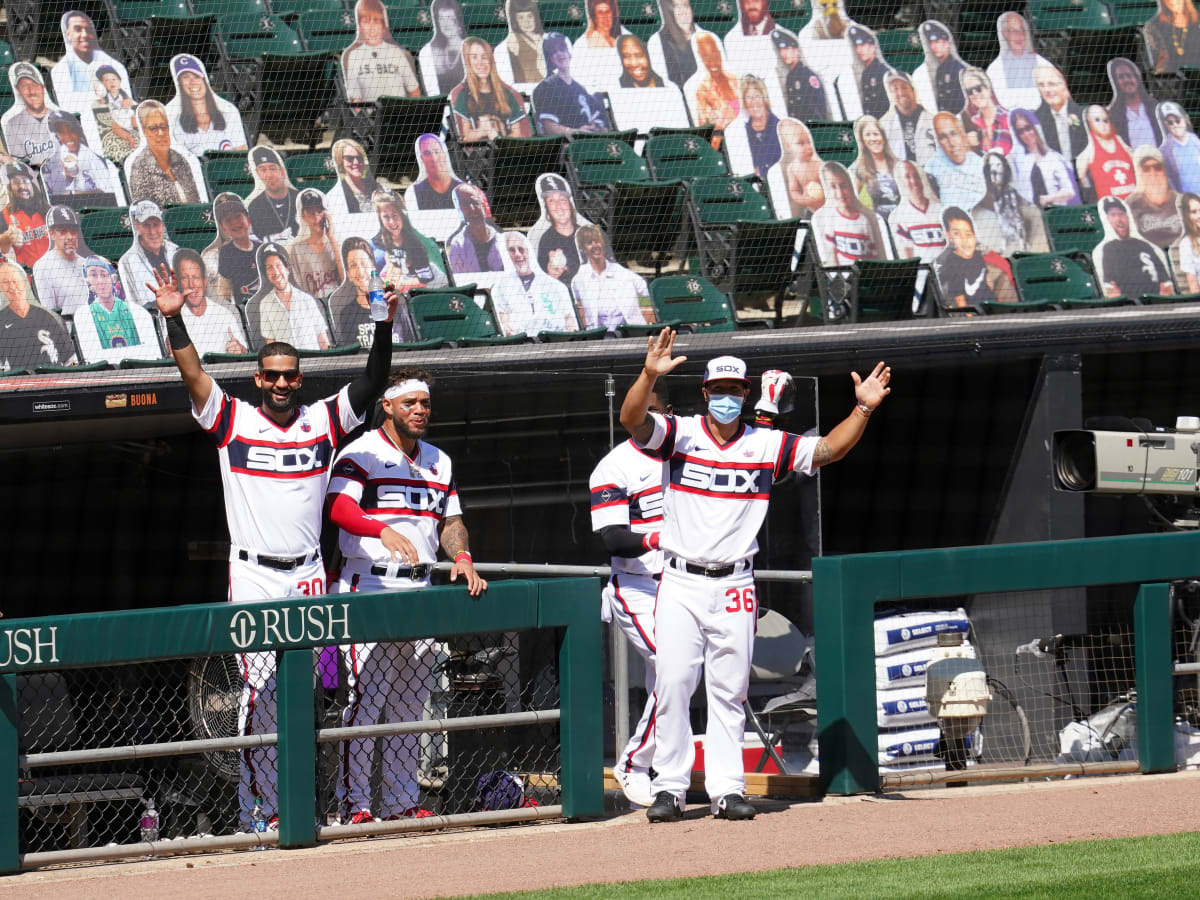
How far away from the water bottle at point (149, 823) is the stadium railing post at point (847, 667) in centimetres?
213

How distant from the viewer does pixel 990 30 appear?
11945 millimetres

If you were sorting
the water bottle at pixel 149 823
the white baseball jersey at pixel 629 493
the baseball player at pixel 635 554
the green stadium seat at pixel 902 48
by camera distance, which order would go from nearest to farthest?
the water bottle at pixel 149 823 → the baseball player at pixel 635 554 → the white baseball jersey at pixel 629 493 → the green stadium seat at pixel 902 48

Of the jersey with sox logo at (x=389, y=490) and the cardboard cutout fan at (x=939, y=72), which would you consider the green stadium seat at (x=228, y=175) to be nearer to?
the jersey with sox logo at (x=389, y=490)

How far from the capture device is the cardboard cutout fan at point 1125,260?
10094mm

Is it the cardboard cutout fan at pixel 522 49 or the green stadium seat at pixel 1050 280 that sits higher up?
the cardboard cutout fan at pixel 522 49

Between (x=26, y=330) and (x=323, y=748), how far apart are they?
3.73 meters

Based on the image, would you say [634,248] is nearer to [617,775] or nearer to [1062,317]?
[1062,317]

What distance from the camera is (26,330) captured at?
7.65 metres

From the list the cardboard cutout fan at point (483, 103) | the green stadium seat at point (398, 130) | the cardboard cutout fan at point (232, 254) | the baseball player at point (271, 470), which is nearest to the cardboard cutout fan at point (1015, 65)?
the cardboard cutout fan at point (483, 103)

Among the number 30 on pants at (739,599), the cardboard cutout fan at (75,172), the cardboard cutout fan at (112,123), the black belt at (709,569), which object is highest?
the cardboard cutout fan at (112,123)

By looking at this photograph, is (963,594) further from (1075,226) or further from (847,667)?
(1075,226)

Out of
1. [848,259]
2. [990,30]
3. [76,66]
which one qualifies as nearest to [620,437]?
[848,259]

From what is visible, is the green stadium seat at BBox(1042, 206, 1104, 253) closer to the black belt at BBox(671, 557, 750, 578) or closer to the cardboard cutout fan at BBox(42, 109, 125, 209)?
the cardboard cutout fan at BBox(42, 109, 125, 209)

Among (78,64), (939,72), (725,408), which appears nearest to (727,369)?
(725,408)
